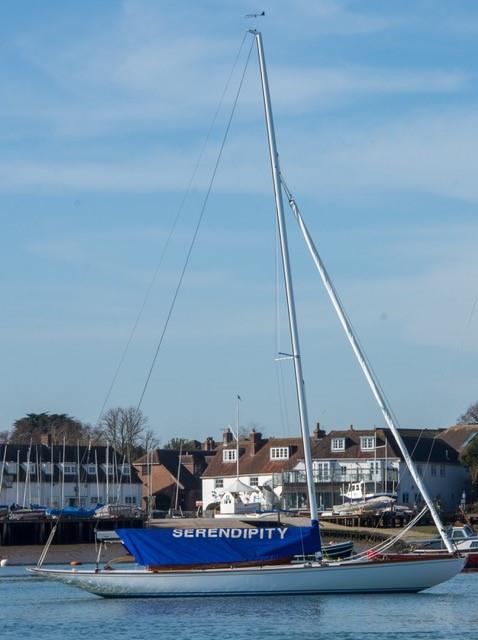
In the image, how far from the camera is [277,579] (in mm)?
44562

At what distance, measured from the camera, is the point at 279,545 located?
Answer: 4503 cm

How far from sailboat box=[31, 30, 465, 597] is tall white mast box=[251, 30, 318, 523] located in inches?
1.4

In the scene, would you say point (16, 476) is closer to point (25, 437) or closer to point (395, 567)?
point (25, 437)

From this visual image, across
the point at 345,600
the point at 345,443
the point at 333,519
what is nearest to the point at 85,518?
the point at 333,519

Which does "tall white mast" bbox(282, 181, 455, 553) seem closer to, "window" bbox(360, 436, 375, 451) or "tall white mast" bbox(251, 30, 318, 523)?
"tall white mast" bbox(251, 30, 318, 523)

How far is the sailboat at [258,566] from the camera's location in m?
44.5

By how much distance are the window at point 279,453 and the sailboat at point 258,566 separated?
92.5 m

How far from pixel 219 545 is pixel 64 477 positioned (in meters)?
104

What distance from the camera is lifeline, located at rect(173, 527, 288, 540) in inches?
1785

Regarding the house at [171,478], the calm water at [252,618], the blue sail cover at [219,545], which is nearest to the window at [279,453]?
the house at [171,478]

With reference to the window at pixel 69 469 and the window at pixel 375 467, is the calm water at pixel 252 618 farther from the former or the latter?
the window at pixel 69 469

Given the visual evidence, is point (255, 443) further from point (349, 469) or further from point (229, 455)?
point (349, 469)

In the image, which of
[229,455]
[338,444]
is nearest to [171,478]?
[229,455]

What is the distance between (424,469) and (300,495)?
13.3m
